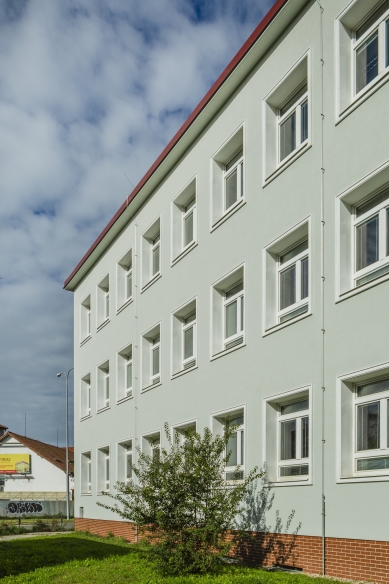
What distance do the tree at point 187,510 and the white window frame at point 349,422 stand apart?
1948 mm

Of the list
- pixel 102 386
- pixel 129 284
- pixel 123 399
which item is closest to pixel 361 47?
pixel 129 284

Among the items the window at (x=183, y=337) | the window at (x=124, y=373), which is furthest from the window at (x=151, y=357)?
the window at (x=124, y=373)

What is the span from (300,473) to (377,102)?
707 cm

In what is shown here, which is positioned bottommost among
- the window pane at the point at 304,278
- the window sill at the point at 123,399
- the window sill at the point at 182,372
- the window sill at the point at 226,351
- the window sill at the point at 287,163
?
the window sill at the point at 123,399

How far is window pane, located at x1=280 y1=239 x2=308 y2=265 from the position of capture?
601 inches

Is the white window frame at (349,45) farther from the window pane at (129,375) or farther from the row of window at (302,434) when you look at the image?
the window pane at (129,375)

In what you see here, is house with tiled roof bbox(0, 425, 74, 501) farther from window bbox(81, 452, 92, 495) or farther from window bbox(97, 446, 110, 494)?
window bbox(97, 446, 110, 494)

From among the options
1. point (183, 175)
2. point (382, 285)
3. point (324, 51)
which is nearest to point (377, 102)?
point (324, 51)

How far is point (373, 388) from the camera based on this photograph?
1251 centimetres

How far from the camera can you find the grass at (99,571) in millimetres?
11789

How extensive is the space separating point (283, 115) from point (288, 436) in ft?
22.9

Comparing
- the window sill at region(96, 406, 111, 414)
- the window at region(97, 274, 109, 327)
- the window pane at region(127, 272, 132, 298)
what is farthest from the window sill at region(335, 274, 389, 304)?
the window at region(97, 274, 109, 327)

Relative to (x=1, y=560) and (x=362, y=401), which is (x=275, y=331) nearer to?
(x=362, y=401)

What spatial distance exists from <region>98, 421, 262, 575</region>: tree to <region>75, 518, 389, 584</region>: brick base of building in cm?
98
